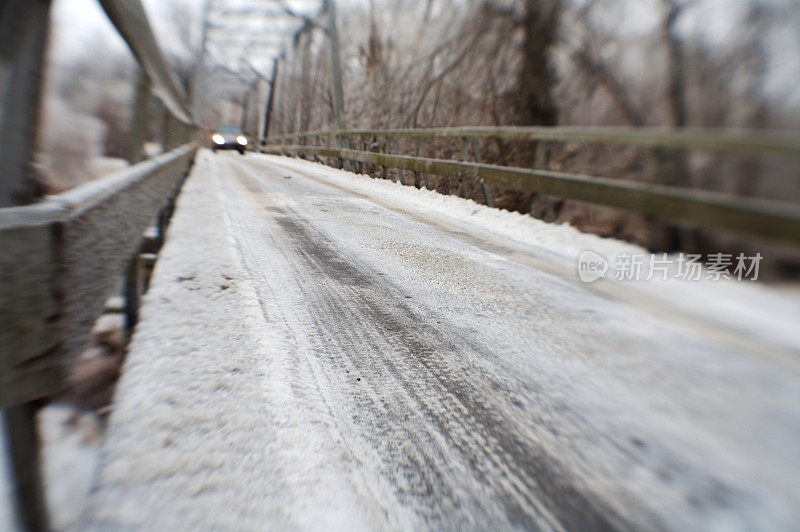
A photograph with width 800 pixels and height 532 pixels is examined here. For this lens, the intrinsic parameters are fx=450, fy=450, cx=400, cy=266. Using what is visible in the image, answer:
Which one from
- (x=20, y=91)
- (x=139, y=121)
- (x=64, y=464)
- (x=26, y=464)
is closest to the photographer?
(x=20, y=91)

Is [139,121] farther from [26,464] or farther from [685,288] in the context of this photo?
[685,288]

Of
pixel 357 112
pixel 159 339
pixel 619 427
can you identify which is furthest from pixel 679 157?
pixel 357 112

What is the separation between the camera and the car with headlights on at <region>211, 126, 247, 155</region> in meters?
23.2

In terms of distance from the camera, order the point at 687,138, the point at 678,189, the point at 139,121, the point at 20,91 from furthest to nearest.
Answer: the point at 678,189
the point at 687,138
the point at 139,121
the point at 20,91

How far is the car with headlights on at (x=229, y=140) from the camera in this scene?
915 inches

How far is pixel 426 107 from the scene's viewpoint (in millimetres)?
10961

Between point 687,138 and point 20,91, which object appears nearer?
point 20,91

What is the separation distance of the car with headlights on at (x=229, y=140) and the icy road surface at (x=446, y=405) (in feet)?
74.2

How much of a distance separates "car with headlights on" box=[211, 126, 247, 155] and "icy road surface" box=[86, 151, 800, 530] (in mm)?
22629

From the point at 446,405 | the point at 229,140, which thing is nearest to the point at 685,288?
the point at 446,405

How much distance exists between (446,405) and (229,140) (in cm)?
2517

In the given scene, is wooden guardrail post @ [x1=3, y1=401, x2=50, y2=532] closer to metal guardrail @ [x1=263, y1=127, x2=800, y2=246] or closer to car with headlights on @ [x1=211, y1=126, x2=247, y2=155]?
metal guardrail @ [x1=263, y1=127, x2=800, y2=246]

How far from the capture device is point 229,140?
23.7 metres

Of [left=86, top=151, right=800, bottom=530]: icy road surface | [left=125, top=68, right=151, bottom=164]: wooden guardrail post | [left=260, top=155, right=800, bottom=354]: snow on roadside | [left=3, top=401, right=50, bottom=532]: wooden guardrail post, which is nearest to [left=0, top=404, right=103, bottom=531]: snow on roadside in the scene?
[left=3, top=401, right=50, bottom=532]: wooden guardrail post
